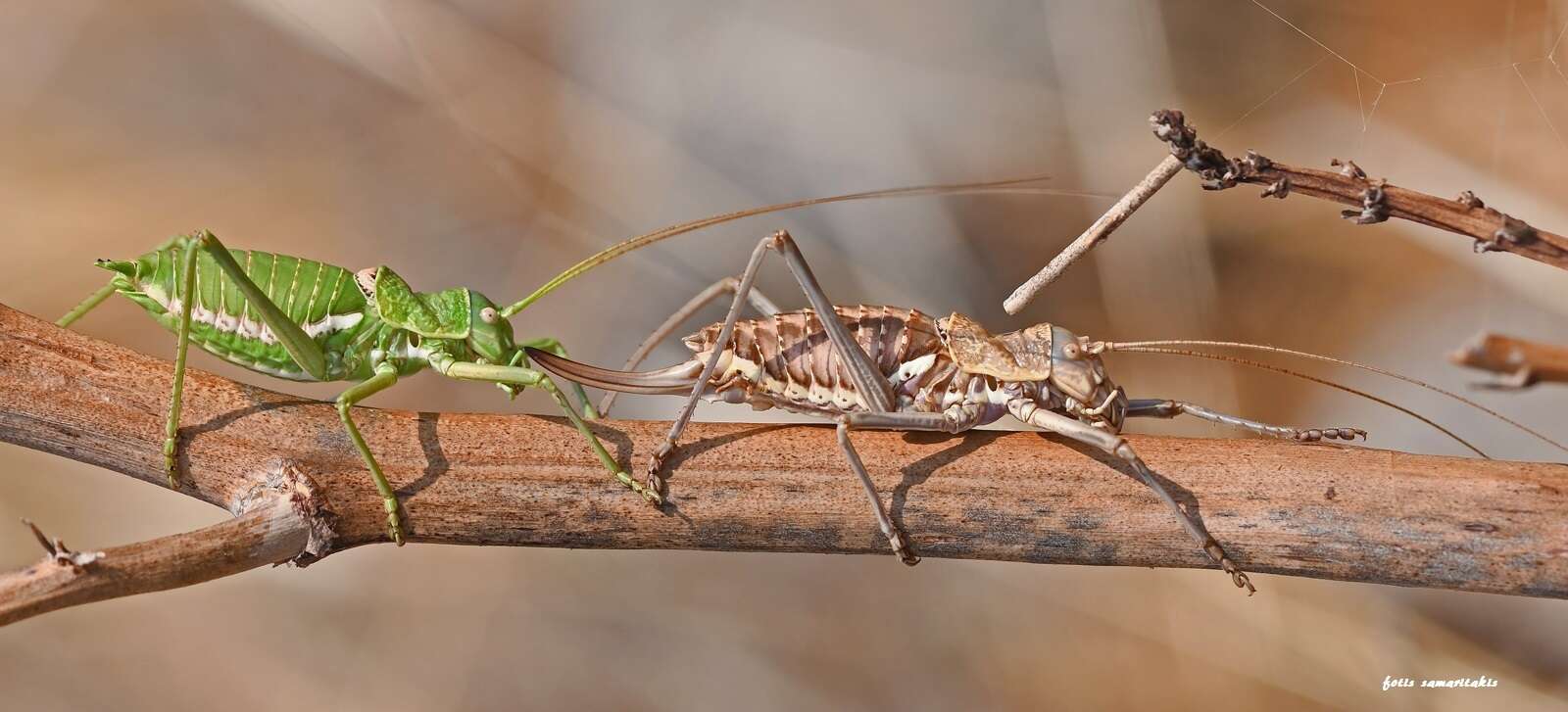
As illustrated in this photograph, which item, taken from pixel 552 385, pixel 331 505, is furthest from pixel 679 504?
pixel 331 505

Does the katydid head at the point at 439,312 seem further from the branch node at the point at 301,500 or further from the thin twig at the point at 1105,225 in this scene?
the thin twig at the point at 1105,225

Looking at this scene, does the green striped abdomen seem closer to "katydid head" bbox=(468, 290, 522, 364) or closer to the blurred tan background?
"katydid head" bbox=(468, 290, 522, 364)

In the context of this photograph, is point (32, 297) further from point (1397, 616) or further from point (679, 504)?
point (1397, 616)

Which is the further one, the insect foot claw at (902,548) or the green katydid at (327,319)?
the green katydid at (327,319)

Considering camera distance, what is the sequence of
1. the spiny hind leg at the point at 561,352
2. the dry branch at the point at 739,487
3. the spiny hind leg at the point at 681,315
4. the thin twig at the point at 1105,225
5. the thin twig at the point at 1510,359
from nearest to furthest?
the thin twig at the point at 1510,359
the thin twig at the point at 1105,225
the dry branch at the point at 739,487
the spiny hind leg at the point at 561,352
the spiny hind leg at the point at 681,315

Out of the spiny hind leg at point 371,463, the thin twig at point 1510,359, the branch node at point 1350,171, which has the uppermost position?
the branch node at point 1350,171

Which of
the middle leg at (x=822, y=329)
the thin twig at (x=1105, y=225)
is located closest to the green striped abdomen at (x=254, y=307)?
the middle leg at (x=822, y=329)
